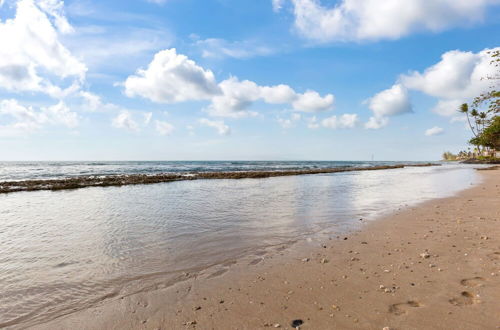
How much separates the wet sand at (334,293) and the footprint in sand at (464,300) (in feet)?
0.04

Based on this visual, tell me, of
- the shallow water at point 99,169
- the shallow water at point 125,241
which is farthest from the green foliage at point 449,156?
the shallow water at point 125,241

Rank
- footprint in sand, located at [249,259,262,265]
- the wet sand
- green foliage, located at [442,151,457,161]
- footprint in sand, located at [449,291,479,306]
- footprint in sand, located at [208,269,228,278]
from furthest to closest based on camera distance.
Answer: green foliage, located at [442,151,457,161], footprint in sand, located at [249,259,262,265], footprint in sand, located at [208,269,228,278], footprint in sand, located at [449,291,479,306], the wet sand

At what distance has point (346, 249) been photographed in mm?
Answer: 6988

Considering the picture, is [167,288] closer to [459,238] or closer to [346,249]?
[346,249]

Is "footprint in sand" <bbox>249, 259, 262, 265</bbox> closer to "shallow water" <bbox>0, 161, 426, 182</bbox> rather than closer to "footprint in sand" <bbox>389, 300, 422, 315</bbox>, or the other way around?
"footprint in sand" <bbox>389, 300, 422, 315</bbox>

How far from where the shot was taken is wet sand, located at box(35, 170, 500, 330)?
151 inches

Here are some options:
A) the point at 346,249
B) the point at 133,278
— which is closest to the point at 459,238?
the point at 346,249

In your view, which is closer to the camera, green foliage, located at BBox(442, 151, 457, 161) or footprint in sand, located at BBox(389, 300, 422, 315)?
footprint in sand, located at BBox(389, 300, 422, 315)

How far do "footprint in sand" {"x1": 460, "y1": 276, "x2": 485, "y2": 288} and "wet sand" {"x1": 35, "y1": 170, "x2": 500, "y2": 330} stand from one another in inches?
0.6

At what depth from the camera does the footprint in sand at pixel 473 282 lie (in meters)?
4.60

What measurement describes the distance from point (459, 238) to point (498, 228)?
187 cm

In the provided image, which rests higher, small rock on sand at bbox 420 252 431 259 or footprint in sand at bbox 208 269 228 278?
small rock on sand at bbox 420 252 431 259

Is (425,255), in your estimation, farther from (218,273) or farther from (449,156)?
(449,156)

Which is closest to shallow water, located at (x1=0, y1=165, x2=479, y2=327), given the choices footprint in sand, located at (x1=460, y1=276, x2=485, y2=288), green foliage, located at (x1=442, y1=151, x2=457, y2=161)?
footprint in sand, located at (x1=460, y1=276, x2=485, y2=288)
